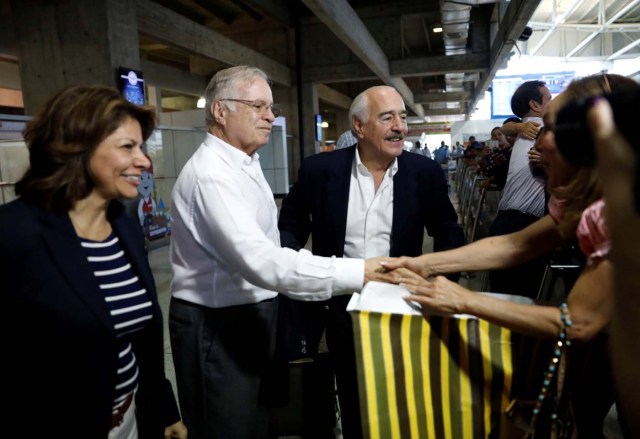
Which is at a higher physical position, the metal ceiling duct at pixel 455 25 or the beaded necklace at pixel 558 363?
the metal ceiling duct at pixel 455 25

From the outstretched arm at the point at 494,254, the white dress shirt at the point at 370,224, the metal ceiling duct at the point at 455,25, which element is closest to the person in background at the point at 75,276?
the outstretched arm at the point at 494,254

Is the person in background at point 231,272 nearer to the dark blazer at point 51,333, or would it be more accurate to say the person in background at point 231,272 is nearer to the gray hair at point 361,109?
the dark blazer at point 51,333

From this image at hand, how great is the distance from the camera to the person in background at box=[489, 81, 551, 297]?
2.90 m

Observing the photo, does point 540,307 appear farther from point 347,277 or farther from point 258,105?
point 258,105

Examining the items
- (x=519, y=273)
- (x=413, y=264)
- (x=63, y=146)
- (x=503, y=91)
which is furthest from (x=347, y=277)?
(x=503, y=91)

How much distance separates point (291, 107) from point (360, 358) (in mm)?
11171

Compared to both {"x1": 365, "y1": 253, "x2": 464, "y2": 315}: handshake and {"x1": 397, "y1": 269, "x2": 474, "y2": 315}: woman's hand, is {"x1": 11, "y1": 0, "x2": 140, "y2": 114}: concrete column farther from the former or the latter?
{"x1": 397, "y1": 269, "x2": 474, "y2": 315}: woman's hand

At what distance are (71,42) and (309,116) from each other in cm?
711

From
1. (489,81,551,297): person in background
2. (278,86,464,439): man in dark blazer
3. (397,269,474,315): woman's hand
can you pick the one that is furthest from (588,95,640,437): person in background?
(489,81,551,297): person in background

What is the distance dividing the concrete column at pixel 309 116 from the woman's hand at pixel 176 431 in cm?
1069

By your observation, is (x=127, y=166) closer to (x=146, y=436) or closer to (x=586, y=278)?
(x=146, y=436)

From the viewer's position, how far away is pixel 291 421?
214 centimetres

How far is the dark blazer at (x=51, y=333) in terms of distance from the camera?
106 cm

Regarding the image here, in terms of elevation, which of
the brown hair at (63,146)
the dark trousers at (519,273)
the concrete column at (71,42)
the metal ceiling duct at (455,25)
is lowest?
the dark trousers at (519,273)
